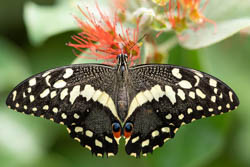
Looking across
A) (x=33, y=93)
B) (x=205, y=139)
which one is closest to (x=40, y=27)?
(x=33, y=93)

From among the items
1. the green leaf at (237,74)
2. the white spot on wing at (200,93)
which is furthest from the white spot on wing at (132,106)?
the green leaf at (237,74)

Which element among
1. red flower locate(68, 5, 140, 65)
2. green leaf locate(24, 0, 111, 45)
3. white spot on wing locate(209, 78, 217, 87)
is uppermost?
green leaf locate(24, 0, 111, 45)

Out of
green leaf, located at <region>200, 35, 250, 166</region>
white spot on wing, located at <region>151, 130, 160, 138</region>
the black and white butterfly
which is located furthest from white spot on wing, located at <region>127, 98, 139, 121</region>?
green leaf, located at <region>200, 35, 250, 166</region>

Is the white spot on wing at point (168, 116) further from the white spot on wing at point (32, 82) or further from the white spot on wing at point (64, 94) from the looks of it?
the white spot on wing at point (32, 82)

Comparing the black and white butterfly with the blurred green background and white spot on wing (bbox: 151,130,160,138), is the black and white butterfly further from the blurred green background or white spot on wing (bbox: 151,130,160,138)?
the blurred green background

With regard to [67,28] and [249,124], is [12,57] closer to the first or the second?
[67,28]

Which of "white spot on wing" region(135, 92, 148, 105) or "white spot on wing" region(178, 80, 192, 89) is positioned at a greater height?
"white spot on wing" region(178, 80, 192, 89)
